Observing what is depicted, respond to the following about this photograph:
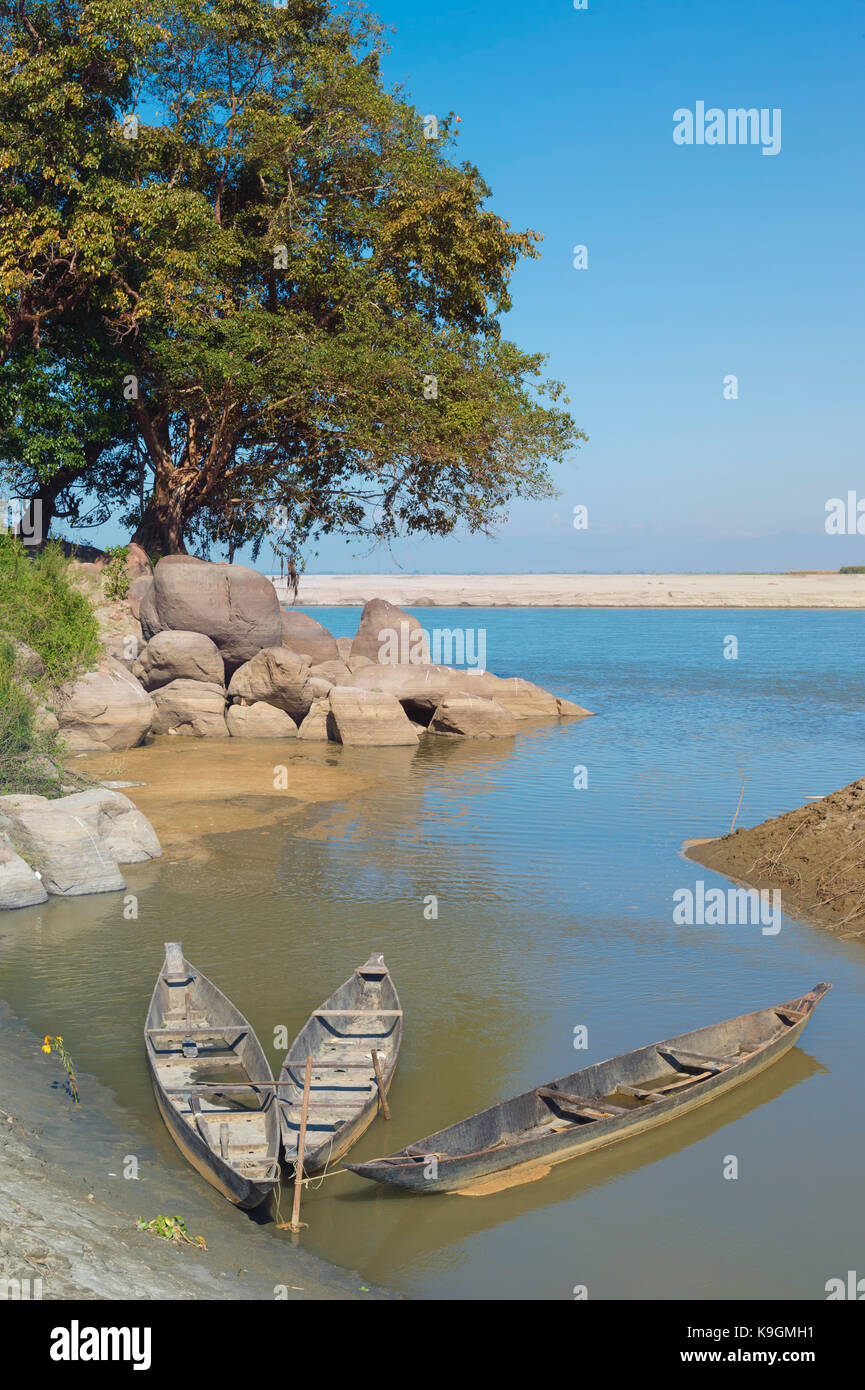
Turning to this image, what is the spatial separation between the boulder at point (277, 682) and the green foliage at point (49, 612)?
16.7 ft

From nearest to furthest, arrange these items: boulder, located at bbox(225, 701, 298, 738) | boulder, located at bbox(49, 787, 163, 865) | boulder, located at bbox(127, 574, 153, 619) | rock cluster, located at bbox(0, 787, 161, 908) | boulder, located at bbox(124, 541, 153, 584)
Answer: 1. rock cluster, located at bbox(0, 787, 161, 908)
2. boulder, located at bbox(49, 787, 163, 865)
3. boulder, located at bbox(225, 701, 298, 738)
4. boulder, located at bbox(127, 574, 153, 619)
5. boulder, located at bbox(124, 541, 153, 584)

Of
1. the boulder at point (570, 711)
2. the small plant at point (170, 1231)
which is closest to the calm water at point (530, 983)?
the small plant at point (170, 1231)

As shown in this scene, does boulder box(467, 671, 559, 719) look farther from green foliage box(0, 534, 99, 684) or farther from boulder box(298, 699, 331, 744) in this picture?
green foliage box(0, 534, 99, 684)

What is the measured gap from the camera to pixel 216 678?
3162 centimetres

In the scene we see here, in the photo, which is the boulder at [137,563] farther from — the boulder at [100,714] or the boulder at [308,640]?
the boulder at [100,714]


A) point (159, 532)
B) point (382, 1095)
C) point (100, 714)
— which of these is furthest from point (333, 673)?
point (382, 1095)

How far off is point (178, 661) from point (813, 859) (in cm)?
1977

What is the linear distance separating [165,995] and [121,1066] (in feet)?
3.40

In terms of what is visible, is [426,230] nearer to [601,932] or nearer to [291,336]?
[291,336]

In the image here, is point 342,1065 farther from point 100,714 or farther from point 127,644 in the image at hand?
point 127,644

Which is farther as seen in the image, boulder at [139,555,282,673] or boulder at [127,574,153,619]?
boulder at [127,574,153,619]

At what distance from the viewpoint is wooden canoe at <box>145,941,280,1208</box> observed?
8.02 metres

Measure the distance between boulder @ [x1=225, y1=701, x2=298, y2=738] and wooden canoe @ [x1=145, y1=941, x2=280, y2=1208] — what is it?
1833 centimetres

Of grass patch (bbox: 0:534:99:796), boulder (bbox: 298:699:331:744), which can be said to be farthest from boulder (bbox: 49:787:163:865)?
boulder (bbox: 298:699:331:744)
